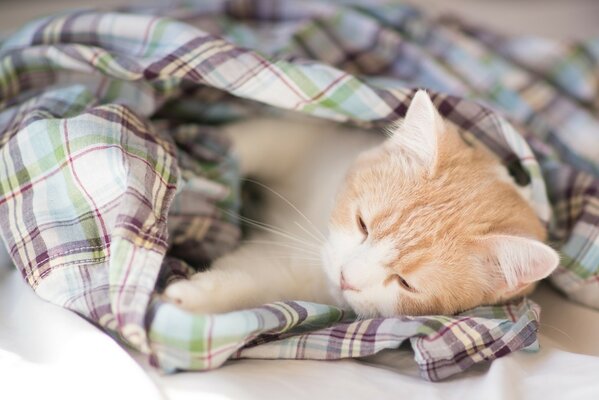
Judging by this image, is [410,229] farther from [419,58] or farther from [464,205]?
[419,58]

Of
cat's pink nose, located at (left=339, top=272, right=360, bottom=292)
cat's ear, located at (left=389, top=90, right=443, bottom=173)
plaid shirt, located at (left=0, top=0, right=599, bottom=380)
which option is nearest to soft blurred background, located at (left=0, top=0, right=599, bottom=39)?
plaid shirt, located at (left=0, top=0, right=599, bottom=380)

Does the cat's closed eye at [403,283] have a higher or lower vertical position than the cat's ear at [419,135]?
lower

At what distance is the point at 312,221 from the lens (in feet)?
4.65

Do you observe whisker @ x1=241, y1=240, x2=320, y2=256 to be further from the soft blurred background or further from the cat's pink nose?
the soft blurred background

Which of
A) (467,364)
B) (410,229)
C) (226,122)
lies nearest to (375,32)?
(226,122)

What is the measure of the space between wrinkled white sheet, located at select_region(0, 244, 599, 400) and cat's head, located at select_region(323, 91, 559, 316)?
0.13 m

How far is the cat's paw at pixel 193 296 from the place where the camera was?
940mm

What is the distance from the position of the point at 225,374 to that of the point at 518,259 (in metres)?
0.57

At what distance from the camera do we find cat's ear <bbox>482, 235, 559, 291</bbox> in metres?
1.04

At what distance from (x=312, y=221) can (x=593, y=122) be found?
0.83 metres

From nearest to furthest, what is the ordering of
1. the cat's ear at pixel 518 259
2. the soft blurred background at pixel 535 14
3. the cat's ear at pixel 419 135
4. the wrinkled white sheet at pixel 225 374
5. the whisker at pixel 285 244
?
1. the wrinkled white sheet at pixel 225 374
2. the cat's ear at pixel 518 259
3. the cat's ear at pixel 419 135
4. the whisker at pixel 285 244
5. the soft blurred background at pixel 535 14

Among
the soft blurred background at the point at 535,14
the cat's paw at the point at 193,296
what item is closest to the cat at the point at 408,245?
the cat's paw at the point at 193,296

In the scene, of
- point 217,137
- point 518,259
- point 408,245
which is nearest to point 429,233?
point 408,245

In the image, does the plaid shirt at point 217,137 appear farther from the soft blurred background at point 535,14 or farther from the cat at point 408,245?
the soft blurred background at point 535,14
